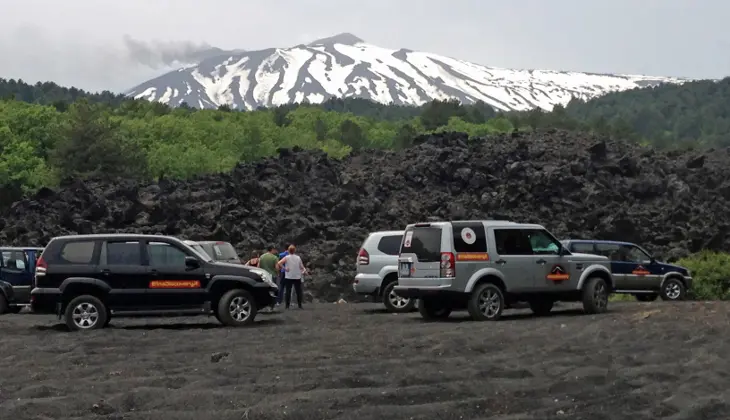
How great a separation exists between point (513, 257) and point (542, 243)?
797 millimetres

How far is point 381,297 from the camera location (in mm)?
20906

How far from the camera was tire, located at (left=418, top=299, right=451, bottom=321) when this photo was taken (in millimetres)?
17456

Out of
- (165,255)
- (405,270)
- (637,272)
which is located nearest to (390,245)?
(405,270)

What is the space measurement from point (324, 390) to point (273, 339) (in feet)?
18.2

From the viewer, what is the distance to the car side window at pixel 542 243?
56.5 feet

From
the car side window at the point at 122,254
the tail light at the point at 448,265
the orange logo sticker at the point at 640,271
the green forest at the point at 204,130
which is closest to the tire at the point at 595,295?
the tail light at the point at 448,265

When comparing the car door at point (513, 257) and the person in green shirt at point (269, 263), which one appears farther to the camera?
the person in green shirt at point (269, 263)

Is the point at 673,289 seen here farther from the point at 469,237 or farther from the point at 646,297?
the point at 469,237

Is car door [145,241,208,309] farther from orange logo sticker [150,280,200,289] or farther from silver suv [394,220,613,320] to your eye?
silver suv [394,220,613,320]

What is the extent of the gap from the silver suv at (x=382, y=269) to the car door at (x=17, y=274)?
7.74 meters

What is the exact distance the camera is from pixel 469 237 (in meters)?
16.6

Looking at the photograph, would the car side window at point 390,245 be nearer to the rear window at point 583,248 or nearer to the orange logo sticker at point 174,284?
the rear window at point 583,248

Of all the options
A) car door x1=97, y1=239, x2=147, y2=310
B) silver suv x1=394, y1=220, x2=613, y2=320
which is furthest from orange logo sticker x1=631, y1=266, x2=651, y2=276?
car door x1=97, y1=239, x2=147, y2=310

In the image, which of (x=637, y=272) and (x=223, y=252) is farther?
(x=637, y=272)
